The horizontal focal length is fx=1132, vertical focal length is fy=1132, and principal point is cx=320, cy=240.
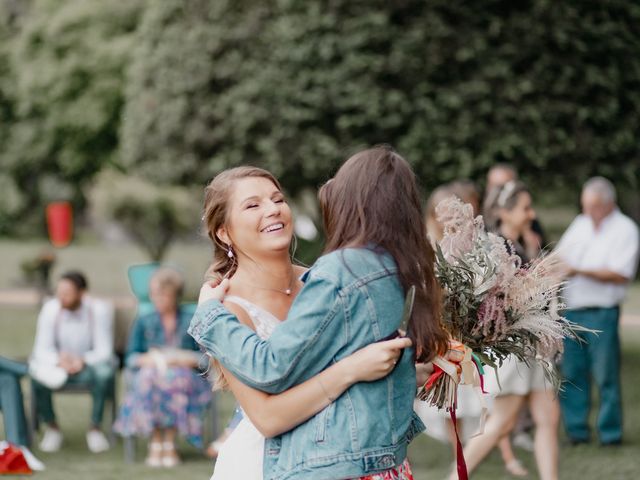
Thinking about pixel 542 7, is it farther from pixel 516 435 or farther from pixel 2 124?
pixel 2 124

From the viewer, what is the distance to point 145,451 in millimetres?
9086

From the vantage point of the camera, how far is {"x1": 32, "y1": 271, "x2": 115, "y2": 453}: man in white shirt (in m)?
9.18

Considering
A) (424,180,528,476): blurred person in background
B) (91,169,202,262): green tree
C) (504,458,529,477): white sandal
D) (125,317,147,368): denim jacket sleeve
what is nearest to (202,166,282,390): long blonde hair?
(424,180,528,476): blurred person in background

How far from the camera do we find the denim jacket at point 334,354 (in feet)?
10.1

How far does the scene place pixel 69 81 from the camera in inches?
1122

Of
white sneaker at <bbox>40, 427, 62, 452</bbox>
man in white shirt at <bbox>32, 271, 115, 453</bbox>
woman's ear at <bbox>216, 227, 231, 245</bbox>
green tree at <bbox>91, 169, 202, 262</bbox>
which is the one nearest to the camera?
woman's ear at <bbox>216, 227, 231, 245</bbox>

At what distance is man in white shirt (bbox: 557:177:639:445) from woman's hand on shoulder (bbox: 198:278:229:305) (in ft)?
19.4

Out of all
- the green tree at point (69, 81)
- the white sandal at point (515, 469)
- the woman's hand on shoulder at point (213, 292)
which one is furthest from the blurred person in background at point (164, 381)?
the green tree at point (69, 81)

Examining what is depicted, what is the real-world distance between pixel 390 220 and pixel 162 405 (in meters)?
5.80

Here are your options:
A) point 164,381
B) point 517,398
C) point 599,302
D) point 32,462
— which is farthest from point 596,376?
point 32,462

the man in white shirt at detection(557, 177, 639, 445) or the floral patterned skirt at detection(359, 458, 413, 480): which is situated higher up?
the man in white shirt at detection(557, 177, 639, 445)

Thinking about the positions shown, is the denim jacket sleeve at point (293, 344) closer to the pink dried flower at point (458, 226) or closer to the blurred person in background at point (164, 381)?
the pink dried flower at point (458, 226)

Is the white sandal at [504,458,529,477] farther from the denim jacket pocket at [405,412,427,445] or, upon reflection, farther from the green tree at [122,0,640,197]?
the green tree at [122,0,640,197]

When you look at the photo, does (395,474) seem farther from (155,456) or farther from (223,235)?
(155,456)
